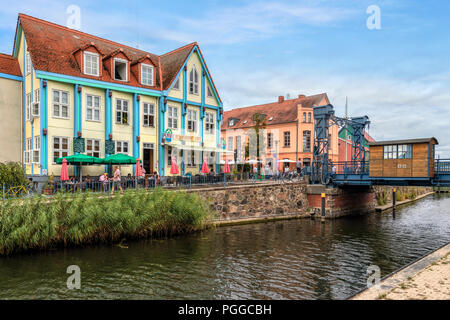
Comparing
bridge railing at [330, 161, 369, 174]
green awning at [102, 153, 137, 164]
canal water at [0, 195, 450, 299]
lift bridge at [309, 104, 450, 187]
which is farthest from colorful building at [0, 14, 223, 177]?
lift bridge at [309, 104, 450, 187]

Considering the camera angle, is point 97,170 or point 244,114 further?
point 244,114

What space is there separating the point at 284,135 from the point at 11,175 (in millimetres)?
35318

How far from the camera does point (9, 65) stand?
2195 centimetres

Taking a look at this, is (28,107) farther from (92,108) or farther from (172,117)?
(172,117)

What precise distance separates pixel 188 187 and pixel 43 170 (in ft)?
26.9

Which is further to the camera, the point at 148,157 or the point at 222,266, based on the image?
the point at 148,157

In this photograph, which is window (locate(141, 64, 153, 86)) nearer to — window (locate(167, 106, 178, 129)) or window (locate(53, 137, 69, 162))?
window (locate(167, 106, 178, 129))

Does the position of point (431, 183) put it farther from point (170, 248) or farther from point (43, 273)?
point (43, 273)

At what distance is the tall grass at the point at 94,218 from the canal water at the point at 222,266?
1.98 feet

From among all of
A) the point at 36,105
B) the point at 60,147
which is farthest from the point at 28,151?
the point at 36,105

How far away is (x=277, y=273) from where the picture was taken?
1129 cm

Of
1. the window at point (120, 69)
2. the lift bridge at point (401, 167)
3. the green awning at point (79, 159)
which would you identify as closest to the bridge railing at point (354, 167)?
the lift bridge at point (401, 167)

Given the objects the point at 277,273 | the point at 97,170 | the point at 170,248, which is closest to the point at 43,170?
the point at 97,170

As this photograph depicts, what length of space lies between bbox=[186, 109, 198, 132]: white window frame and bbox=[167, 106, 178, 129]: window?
3.54ft
